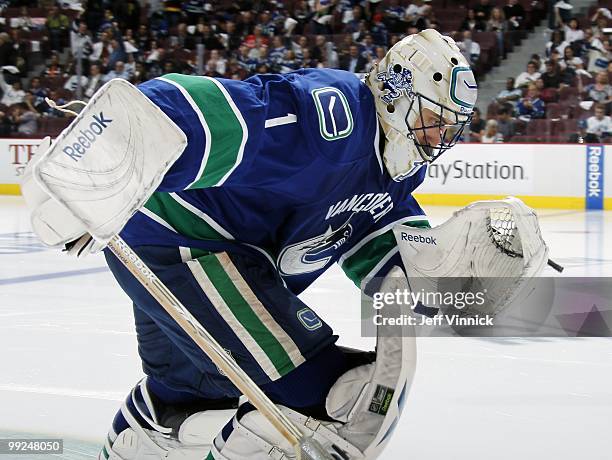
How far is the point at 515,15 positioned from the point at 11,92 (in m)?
6.21

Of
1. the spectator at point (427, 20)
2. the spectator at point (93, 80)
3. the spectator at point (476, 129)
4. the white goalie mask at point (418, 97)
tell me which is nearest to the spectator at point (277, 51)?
the spectator at point (427, 20)

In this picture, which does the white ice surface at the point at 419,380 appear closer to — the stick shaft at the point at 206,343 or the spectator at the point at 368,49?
the stick shaft at the point at 206,343

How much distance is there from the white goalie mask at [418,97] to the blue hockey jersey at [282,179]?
5 centimetres

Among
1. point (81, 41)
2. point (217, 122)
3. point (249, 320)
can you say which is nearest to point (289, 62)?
point (81, 41)

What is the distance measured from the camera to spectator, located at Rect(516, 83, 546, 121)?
392 inches

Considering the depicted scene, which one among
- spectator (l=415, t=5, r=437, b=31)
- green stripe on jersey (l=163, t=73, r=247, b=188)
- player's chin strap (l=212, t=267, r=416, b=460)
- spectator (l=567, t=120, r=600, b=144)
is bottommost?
spectator (l=567, t=120, r=600, b=144)

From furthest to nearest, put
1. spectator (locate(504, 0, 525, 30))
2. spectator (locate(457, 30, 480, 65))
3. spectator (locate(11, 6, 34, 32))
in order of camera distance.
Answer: spectator (locate(11, 6, 34, 32)) < spectator (locate(504, 0, 525, 30)) < spectator (locate(457, 30, 480, 65))

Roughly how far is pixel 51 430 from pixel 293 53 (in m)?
9.62

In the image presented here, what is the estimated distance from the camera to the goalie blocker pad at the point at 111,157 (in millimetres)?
1486

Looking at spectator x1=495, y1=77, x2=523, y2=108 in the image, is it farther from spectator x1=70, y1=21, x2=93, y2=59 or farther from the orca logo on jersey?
the orca logo on jersey

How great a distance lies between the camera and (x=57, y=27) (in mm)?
14000

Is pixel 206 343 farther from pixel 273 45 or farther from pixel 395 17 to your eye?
pixel 395 17

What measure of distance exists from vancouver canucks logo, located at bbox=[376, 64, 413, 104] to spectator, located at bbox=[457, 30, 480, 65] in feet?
29.7

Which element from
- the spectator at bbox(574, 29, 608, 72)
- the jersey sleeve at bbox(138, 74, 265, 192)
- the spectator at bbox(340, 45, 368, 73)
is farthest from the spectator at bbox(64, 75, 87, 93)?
the jersey sleeve at bbox(138, 74, 265, 192)
